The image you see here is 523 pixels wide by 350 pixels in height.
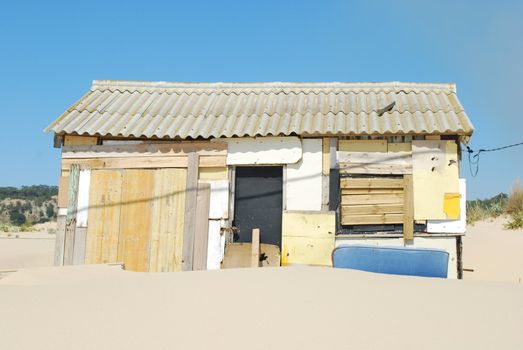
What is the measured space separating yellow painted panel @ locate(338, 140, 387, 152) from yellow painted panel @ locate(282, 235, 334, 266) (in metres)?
1.72

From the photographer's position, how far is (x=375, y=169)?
9477mm

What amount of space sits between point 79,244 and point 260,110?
15.0 ft

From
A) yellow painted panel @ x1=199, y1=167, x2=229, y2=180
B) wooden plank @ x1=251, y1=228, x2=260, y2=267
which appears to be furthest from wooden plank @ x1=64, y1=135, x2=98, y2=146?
wooden plank @ x1=251, y1=228, x2=260, y2=267

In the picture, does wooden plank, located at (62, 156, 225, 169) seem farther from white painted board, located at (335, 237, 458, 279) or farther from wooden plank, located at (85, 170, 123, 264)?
white painted board, located at (335, 237, 458, 279)

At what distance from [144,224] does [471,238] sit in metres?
10.4

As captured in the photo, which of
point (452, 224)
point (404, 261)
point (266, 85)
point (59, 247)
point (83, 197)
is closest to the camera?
point (404, 261)

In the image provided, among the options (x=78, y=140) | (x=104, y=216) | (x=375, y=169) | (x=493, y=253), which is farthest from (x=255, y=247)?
(x=493, y=253)

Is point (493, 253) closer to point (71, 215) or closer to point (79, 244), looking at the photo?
point (79, 244)

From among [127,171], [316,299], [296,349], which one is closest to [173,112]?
[127,171]

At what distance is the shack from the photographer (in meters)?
9.37

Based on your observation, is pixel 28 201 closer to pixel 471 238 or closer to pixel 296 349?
pixel 471 238

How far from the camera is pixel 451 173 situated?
9359mm

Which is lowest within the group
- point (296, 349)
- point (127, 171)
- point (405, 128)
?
point (296, 349)

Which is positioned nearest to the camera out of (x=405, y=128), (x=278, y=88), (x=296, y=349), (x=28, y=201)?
(x=296, y=349)
